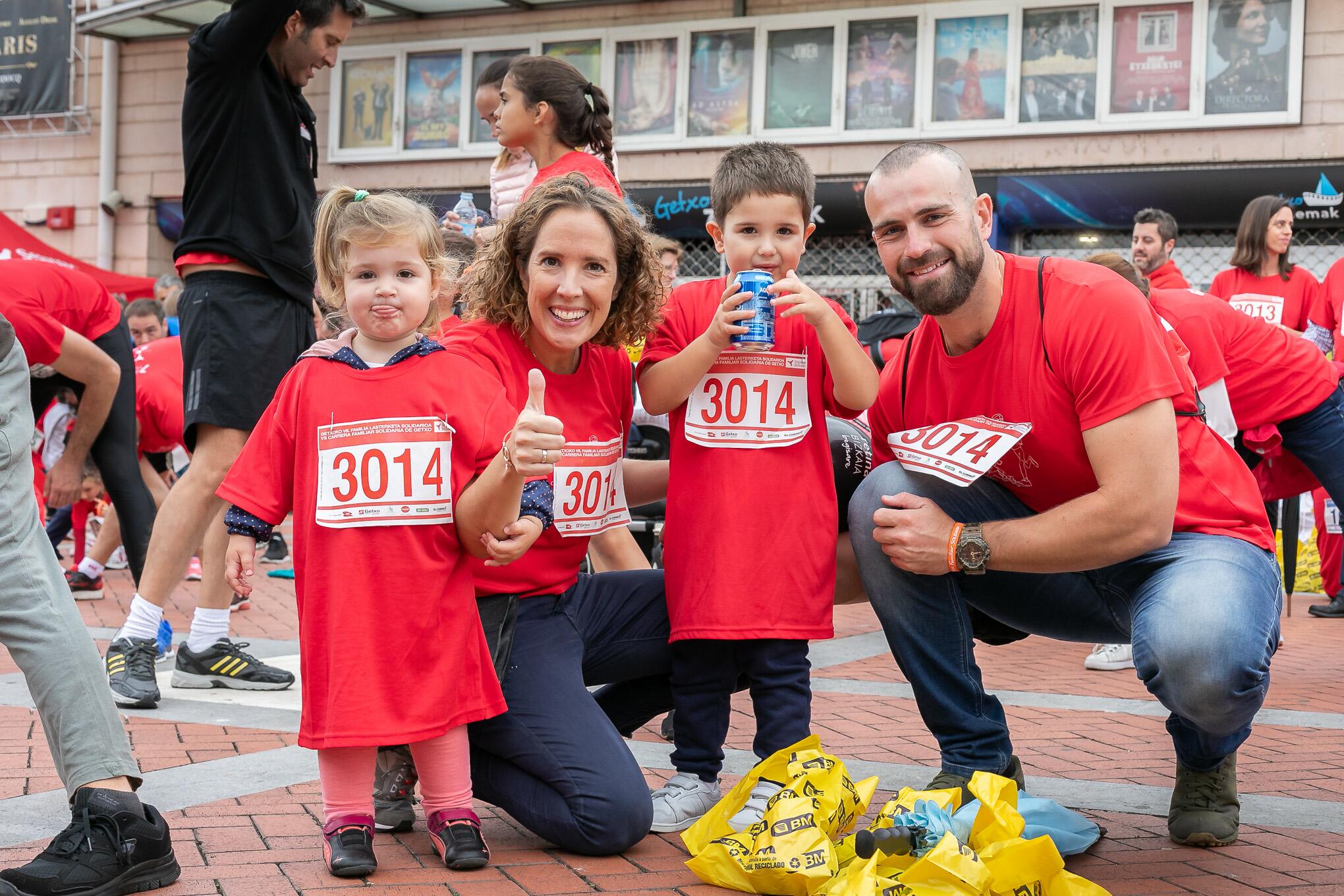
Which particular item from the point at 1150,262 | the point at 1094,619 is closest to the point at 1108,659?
the point at 1094,619

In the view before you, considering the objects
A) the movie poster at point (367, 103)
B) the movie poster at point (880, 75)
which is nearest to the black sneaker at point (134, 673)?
the movie poster at point (880, 75)

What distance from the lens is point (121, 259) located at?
17.3m

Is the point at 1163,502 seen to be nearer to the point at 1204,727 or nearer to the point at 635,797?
the point at 1204,727

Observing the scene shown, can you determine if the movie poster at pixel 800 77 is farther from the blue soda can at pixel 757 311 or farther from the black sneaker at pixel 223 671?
the blue soda can at pixel 757 311

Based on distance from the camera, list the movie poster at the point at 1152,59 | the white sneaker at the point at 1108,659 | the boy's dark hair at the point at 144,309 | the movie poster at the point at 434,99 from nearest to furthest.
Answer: the white sneaker at the point at 1108,659, the boy's dark hair at the point at 144,309, the movie poster at the point at 1152,59, the movie poster at the point at 434,99

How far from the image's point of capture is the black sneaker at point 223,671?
454 cm

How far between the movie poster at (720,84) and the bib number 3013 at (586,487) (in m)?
11.8

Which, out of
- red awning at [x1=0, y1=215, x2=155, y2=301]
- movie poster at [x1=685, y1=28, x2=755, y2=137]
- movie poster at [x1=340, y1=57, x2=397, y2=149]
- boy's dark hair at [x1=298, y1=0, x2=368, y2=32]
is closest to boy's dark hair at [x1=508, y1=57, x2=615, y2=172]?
boy's dark hair at [x1=298, y1=0, x2=368, y2=32]

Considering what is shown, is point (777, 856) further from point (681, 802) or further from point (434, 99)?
point (434, 99)

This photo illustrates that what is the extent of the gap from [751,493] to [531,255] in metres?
0.73

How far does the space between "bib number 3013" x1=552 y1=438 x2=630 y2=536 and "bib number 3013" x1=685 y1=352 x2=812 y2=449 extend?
0.20m

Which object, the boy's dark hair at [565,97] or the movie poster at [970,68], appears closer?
the boy's dark hair at [565,97]

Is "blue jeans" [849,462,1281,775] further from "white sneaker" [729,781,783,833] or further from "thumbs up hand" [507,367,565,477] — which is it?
"thumbs up hand" [507,367,565,477]

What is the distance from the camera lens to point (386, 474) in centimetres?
277
